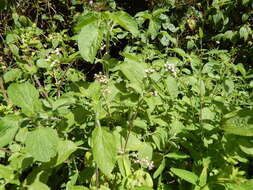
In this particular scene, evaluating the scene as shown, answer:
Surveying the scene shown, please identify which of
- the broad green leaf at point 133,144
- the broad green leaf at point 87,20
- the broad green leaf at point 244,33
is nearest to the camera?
the broad green leaf at point 87,20

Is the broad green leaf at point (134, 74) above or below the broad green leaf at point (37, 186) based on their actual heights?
above

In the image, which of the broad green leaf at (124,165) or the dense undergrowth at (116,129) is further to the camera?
the broad green leaf at (124,165)

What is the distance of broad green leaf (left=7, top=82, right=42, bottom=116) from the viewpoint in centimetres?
88

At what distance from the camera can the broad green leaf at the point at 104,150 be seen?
2.75 feet

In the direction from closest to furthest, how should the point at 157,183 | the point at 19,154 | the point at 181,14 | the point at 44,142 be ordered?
the point at 44,142, the point at 19,154, the point at 157,183, the point at 181,14

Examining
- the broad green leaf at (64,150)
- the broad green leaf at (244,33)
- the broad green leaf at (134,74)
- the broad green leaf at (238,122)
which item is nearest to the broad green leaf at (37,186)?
the broad green leaf at (64,150)

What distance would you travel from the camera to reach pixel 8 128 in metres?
0.85

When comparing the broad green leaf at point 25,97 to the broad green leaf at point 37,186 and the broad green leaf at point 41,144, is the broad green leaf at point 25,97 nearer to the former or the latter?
the broad green leaf at point 41,144

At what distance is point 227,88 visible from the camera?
1.48 m

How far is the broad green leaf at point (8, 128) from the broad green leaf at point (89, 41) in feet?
1.04

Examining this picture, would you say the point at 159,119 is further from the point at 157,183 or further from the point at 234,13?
the point at 234,13

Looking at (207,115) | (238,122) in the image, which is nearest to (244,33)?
(207,115)

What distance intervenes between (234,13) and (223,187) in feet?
10.2

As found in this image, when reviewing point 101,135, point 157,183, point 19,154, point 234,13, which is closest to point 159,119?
point 157,183
